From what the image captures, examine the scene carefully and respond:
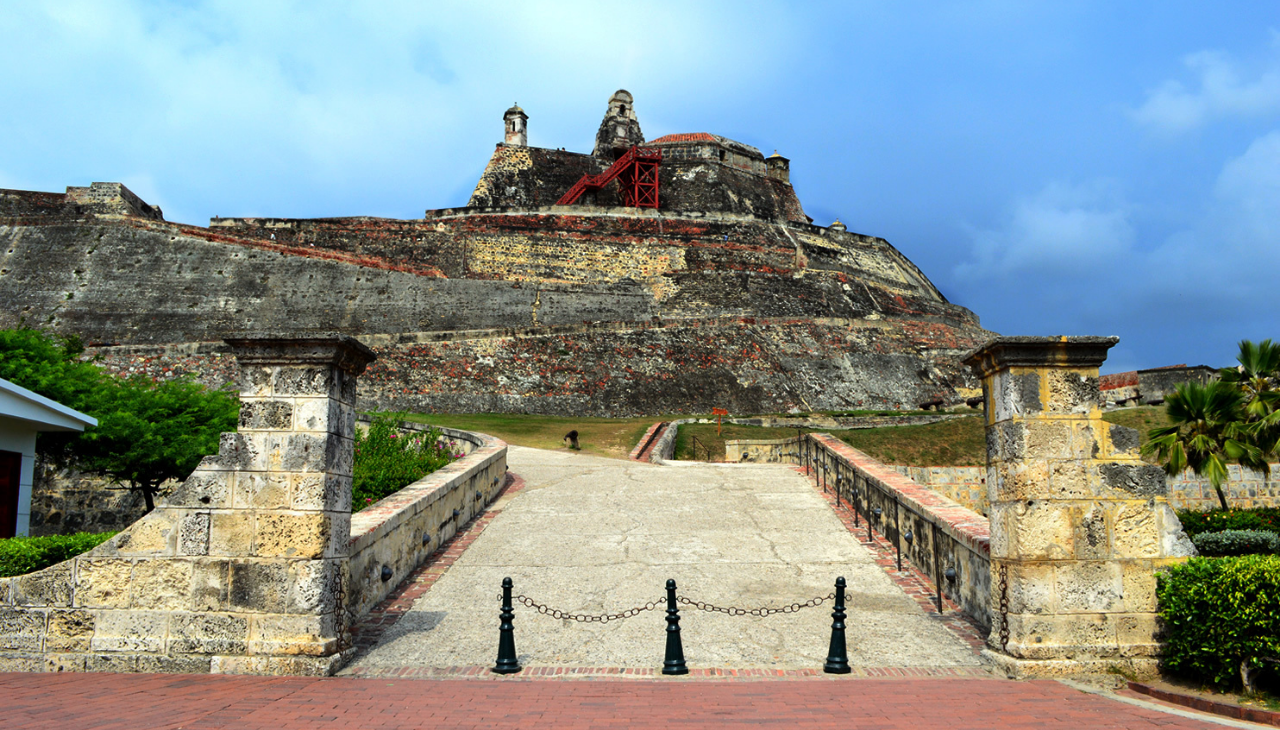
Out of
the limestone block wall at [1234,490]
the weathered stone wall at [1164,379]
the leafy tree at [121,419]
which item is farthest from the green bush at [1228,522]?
the leafy tree at [121,419]

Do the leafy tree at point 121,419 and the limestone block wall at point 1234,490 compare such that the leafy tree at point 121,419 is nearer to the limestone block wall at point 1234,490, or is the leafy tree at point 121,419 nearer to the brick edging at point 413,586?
the brick edging at point 413,586

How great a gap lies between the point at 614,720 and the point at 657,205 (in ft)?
132

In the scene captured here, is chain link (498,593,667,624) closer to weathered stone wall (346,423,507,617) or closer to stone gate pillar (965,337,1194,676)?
weathered stone wall (346,423,507,617)

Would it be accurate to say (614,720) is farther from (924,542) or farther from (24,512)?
(24,512)

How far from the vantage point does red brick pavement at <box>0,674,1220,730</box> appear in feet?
14.4

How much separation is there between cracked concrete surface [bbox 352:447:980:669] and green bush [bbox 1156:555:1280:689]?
124 centimetres

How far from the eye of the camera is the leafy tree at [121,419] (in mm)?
14039

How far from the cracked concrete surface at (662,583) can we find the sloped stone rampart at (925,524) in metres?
0.38

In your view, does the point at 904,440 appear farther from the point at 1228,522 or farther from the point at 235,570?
the point at 235,570

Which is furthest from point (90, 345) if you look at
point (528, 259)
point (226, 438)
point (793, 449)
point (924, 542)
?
point (924, 542)

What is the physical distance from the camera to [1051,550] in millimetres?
5535

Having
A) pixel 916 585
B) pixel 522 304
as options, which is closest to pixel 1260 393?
pixel 916 585

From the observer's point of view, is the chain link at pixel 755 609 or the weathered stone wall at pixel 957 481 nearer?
the chain link at pixel 755 609

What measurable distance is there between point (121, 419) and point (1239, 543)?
53.6 ft
